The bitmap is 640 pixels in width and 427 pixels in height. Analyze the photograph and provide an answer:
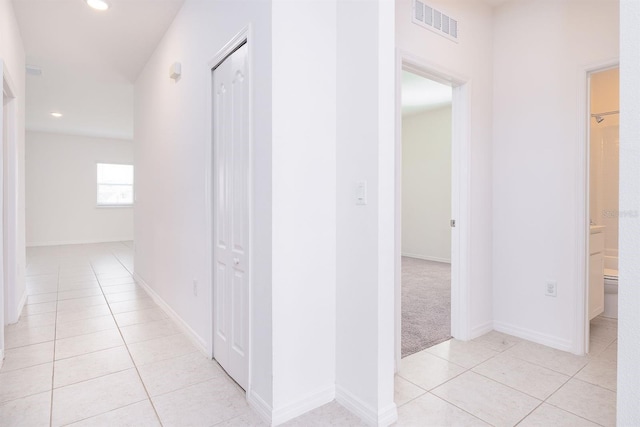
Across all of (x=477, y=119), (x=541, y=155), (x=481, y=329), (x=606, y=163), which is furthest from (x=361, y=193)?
(x=606, y=163)

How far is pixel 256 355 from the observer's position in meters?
1.81

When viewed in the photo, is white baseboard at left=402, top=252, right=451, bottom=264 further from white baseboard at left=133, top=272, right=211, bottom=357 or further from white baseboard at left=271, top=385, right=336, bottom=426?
white baseboard at left=271, top=385, right=336, bottom=426

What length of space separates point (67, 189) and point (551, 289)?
32.4 ft

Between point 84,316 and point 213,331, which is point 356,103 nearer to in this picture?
point 213,331

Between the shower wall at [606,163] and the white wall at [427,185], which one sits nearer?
the shower wall at [606,163]

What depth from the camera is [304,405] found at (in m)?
1.77

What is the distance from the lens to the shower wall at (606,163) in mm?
3869

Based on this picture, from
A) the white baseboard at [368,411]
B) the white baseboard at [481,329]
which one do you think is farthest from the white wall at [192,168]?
the white baseboard at [481,329]

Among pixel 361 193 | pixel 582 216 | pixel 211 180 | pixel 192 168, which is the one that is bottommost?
pixel 582 216

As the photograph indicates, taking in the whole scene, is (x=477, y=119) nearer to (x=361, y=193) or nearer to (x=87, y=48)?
(x=361, y=193)

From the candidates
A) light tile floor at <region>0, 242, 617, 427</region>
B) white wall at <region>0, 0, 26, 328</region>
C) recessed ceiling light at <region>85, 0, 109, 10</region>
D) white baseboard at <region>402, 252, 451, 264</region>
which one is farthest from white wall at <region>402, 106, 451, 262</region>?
white wall at <region>0, 0, 26, 328</region>

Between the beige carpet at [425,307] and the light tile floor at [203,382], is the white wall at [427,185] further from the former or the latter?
the light tile floor at [203,382]

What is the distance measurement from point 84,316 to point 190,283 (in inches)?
53.9
